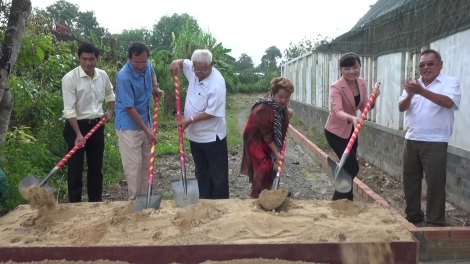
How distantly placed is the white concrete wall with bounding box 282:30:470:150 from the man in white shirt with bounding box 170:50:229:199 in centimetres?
230

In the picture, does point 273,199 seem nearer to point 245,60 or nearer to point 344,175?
point 344,175

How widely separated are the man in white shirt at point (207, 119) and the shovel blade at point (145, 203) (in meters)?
0.71

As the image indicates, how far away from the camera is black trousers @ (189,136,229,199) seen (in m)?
4.18

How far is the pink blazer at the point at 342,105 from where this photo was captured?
163 inches

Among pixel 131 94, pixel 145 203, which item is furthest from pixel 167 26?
pixel 145 203

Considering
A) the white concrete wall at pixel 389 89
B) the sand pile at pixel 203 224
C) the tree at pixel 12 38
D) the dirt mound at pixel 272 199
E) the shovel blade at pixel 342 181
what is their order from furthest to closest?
the white concrete wall at pixel 389 89
the tree at pixel 12 38
the shovel blade at pixel 342 181
the dirt mound at pixel 272 199
the sand pile at pixel 203 224

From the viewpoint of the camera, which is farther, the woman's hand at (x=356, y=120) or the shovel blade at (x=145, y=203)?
the woman's hand at (x=356, y=120)

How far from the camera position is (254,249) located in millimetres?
2807

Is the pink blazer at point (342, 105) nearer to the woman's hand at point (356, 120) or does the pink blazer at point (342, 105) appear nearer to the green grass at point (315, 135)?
the woman's hand at point (356, 120)

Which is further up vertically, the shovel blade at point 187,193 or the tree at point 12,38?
the tree at point 12,38

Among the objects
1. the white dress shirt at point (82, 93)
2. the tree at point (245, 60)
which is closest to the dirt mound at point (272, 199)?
the white dress shirt at point (82, 93)

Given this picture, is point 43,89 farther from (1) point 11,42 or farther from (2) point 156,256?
(2) point 156,256

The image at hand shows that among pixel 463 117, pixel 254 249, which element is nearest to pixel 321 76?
pixel 463 117

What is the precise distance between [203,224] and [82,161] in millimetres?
1750
